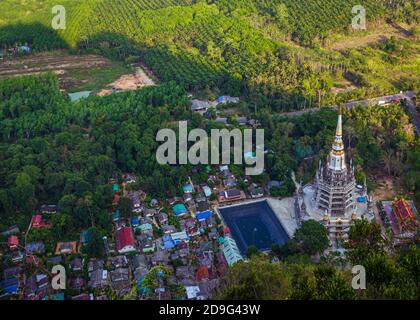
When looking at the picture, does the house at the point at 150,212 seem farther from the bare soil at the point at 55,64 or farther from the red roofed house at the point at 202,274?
the bare soil at the point at 55,64

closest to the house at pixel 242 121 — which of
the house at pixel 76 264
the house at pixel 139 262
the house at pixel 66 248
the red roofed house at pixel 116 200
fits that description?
the red roofed house at pixel 116 200

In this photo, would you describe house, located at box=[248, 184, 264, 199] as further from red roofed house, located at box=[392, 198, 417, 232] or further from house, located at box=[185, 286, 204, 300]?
house, located at box=[185, 286, 204, 300]

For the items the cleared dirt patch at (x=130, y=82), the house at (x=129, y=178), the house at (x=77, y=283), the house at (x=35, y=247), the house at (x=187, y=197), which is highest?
the cleared dirt patch at (x=130, y=82)

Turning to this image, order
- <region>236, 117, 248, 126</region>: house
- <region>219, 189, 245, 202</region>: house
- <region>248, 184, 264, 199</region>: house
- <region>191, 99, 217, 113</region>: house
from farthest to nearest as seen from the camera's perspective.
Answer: <region>191, 99, 217, 113</region>: house, <region>236, 117, 248, 126</region>: house, <region>248, 184, 264, 199</region>: house, <region>219, 189, 245, 202</region>: house

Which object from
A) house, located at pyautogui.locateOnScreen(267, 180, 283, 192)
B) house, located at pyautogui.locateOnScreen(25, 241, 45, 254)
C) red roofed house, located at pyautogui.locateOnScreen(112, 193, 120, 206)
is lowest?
house, located at pyautogui.locateOnScreen(267, 180, 283, 192)

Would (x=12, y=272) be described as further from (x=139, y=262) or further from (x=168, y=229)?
(x=168, y=229)

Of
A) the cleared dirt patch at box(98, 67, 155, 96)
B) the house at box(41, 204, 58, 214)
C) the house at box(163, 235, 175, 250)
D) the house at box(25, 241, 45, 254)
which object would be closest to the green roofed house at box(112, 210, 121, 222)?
the house at box(163, 235, 175, 250)

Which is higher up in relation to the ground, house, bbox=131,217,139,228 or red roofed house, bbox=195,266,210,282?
house, bbox=131,217,139,228

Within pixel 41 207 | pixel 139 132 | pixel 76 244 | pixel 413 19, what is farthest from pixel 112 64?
pixel 413 19

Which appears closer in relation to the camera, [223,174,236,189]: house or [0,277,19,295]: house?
[0,277,19,295]: house
